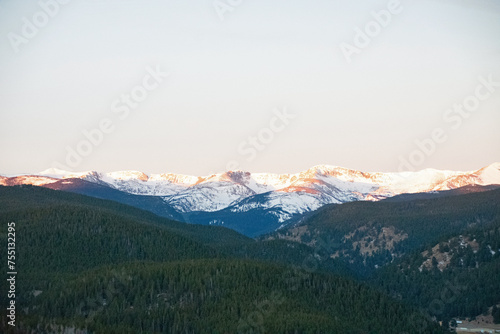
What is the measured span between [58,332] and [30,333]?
702cm

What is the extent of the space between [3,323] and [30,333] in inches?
287

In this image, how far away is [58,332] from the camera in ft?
654

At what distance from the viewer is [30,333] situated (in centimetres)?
19800

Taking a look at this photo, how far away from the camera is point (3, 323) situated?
19712cm

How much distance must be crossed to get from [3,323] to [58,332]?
14.0 m
